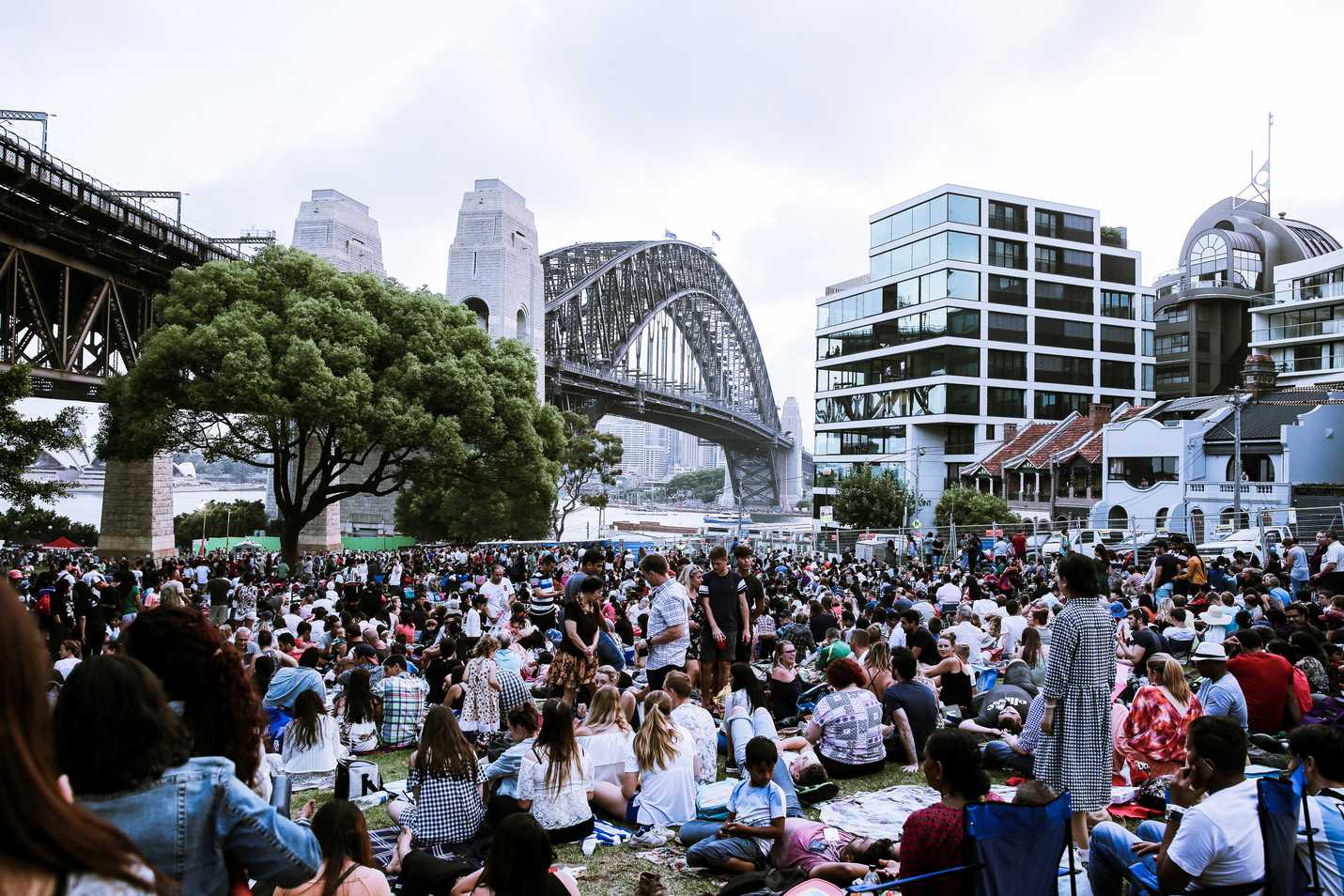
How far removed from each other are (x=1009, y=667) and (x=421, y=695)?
19.5 feet

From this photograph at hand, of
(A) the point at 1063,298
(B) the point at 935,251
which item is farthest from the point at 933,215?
(A) the point at 1063,298

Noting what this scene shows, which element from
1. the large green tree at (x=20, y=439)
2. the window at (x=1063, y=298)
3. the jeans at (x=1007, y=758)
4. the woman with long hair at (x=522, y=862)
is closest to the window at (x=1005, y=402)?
the window at (x=1063, y=298)

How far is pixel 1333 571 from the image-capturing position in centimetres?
1547

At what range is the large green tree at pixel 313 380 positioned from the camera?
76.2 ft

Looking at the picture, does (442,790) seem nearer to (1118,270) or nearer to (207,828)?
(207,828)

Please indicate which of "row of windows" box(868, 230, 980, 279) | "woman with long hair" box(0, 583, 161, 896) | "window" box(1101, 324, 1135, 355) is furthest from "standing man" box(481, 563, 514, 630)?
"window" box(1101, 324, 1135, 355)

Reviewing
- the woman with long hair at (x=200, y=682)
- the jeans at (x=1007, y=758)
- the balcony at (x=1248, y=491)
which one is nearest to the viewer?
the woman with long hair at (x=200, y=682)

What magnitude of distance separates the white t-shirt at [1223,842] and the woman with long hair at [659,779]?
124 inches

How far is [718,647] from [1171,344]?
200 feet

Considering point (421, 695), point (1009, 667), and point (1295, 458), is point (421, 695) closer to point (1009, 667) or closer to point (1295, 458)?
point (1009, 667)

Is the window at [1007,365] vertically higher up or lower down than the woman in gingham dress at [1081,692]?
higher up

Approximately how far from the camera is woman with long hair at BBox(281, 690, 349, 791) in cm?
724

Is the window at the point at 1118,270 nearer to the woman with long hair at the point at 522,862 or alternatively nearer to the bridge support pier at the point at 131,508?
the bridge support pier at the point at 131,508

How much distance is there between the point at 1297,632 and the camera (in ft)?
30.0
